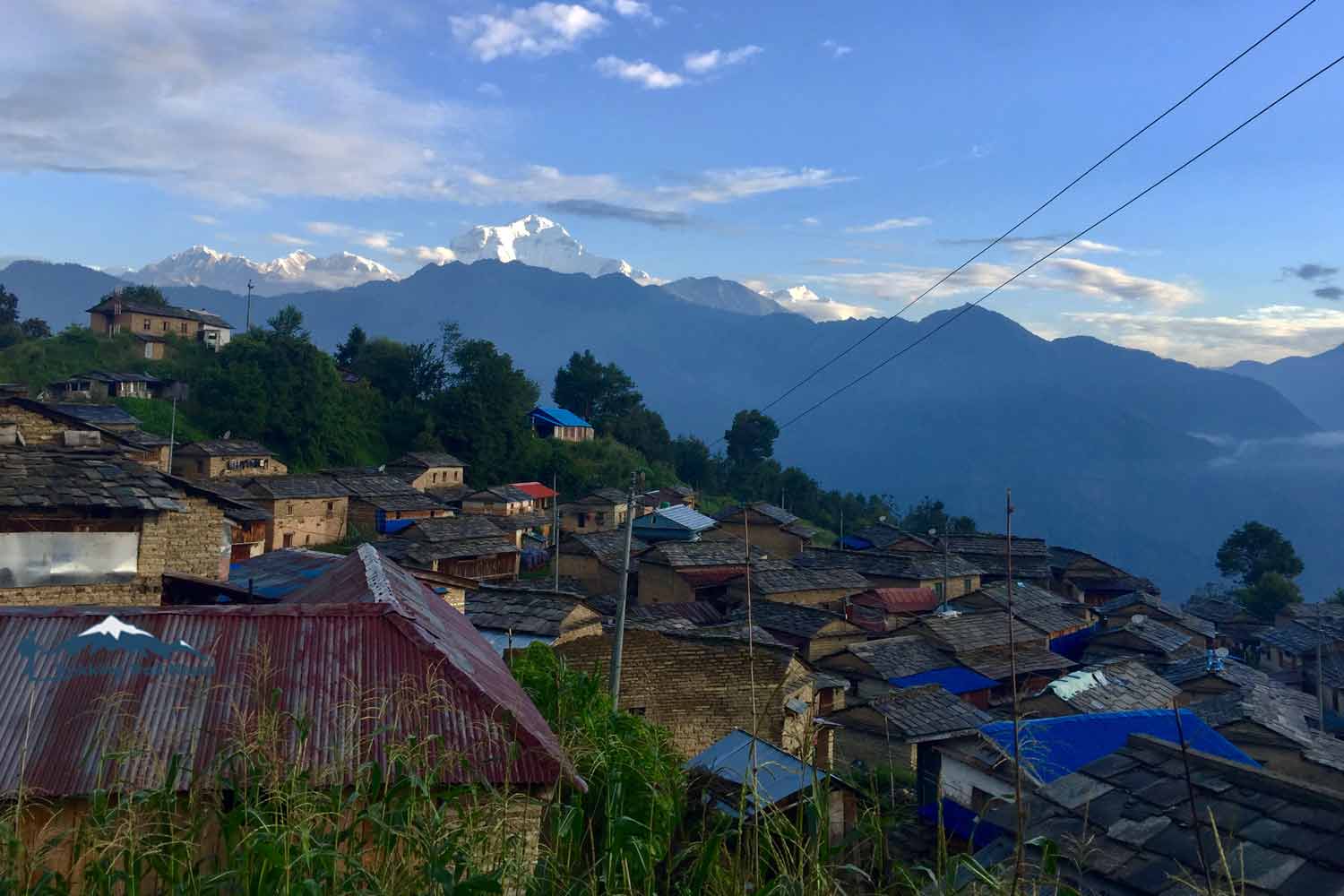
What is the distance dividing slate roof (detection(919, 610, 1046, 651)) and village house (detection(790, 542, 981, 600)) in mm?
6584

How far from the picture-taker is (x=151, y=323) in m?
61.0

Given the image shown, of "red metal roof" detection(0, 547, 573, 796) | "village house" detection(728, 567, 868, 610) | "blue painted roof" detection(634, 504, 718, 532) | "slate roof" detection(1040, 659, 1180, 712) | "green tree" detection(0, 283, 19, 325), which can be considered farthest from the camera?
"green tree" detection(0, 283, 19, 325)

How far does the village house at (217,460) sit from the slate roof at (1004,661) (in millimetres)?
33307

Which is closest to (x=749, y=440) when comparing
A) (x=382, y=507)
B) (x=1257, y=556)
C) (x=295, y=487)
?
(x=1257, y=556)

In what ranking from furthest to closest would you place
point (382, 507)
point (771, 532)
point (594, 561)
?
point (771, 532) → point (382, 507) → point (594, 561)

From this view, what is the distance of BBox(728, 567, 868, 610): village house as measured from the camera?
33.8m

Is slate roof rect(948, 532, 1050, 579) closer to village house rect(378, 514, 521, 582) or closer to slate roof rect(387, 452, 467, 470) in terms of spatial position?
village house rect(378, 514, 521, 582)

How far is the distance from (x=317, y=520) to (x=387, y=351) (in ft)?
89.9

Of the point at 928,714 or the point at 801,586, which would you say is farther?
the point at 801,586

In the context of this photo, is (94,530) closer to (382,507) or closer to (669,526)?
(382,507)

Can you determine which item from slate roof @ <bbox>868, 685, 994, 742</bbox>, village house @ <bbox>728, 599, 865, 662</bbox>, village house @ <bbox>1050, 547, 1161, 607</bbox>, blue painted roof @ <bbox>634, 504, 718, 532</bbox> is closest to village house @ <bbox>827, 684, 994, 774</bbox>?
slate roof @ <bbox>868, 685, 994, 742</bbox>

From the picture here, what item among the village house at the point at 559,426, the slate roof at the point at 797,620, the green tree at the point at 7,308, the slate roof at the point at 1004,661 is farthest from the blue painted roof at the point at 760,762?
the green tree at the point at 7,308

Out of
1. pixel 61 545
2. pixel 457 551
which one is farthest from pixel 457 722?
pixel 457 551

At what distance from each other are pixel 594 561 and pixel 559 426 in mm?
32987
